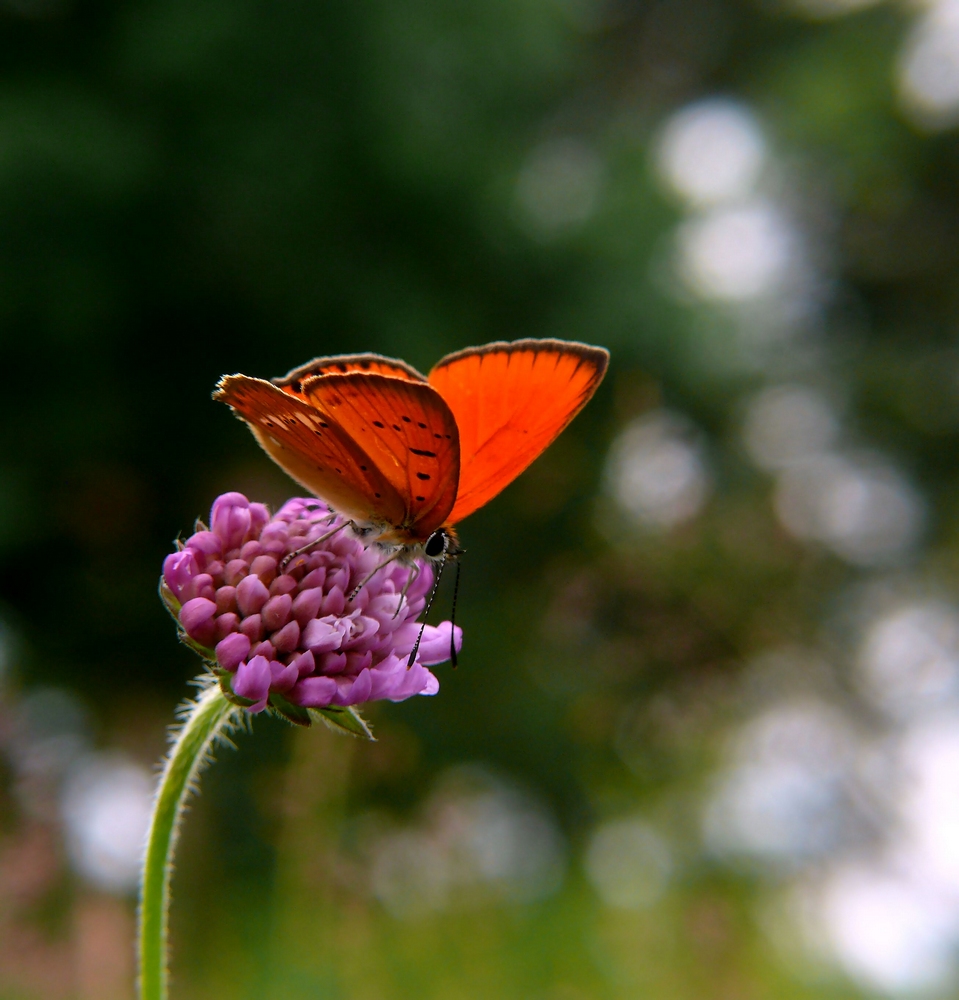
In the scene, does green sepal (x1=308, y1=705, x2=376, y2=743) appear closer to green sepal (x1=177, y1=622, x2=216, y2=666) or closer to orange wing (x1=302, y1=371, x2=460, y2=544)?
green sepal (x1=177, y1=622, x2=216, y2=666)

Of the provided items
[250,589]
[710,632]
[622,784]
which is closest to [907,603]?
[622,784]

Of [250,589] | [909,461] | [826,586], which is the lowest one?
[250,589]

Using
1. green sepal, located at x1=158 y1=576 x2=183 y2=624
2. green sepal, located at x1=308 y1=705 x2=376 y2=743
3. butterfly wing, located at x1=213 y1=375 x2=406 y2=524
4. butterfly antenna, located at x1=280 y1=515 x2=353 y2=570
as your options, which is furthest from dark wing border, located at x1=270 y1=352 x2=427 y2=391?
green sepal, located at x1=308 y1=705 x2=376 y2=743

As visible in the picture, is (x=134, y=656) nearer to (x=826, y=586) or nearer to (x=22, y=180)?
(x=22, y=180)

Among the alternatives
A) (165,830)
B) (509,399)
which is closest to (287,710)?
(165,830)

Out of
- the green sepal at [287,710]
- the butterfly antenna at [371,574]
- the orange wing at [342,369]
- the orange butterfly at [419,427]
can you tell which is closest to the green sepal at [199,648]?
the green sepal at [287,710]

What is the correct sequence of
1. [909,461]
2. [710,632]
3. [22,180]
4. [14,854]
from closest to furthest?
[14,854] → [710,632] → [22,180] → [909,461]
